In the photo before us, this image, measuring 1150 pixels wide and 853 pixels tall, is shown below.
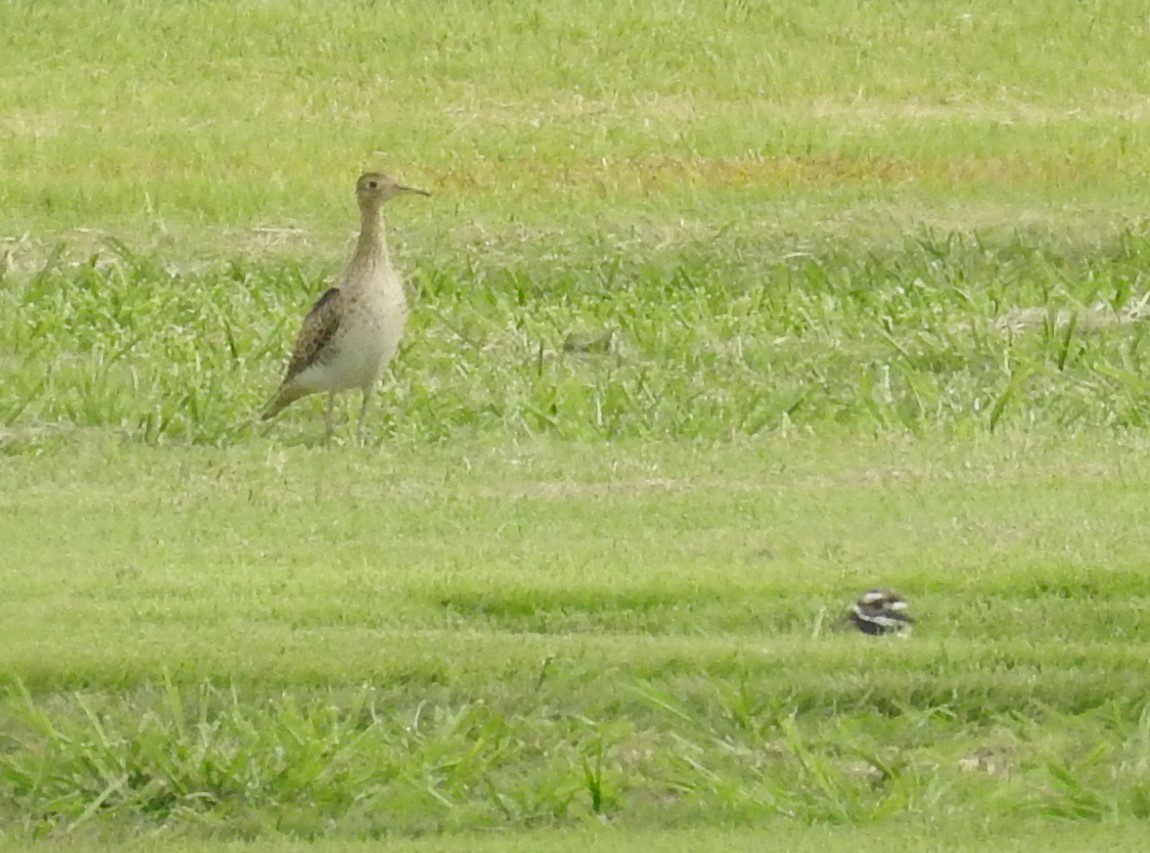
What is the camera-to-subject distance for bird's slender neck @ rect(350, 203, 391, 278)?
40.5ft

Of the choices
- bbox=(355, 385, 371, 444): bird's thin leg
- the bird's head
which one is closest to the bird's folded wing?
bbox=(355, 385, 371, 444): bird's thin leg

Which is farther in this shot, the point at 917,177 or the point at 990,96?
the point at 990,96

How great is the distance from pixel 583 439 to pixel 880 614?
3272 mm

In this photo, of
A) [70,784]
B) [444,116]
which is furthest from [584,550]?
[444,116]

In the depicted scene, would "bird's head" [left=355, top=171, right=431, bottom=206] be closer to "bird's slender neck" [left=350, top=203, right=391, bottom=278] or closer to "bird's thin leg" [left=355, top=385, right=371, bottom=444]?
"bird's slender neck" [left=350, top=203, right=391, bottom=278]

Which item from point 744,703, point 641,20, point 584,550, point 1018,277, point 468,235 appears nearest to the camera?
point 744,703

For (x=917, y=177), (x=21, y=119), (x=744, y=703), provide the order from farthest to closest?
(x=21, y=119) < (x=917, y=177) < (x=744, y=703)

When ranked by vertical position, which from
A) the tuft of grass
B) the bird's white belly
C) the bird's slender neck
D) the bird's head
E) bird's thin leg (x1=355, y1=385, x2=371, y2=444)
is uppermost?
the bird's head

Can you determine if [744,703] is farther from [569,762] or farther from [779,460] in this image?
[779,460]

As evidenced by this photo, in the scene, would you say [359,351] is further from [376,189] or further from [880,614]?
[880,614]

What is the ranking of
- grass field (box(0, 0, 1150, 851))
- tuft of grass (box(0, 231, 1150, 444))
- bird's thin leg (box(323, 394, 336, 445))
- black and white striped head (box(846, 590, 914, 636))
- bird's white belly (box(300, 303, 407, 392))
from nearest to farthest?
grass field (box(0, 0, 1150, 851)) < black and white striped head (box(846, 590, 914, 636)) < bird's white belly (box(300, 303, 407, 392)) < bird's thin leg (box(323, 394, 336, 445)) < tuft of grass (box(0, 231, 1150, 444))

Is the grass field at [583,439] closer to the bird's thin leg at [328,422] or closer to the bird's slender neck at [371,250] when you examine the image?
the bird's thin leg at [328,422]

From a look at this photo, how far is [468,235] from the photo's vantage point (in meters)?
17.4

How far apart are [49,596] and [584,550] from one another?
1.73m
